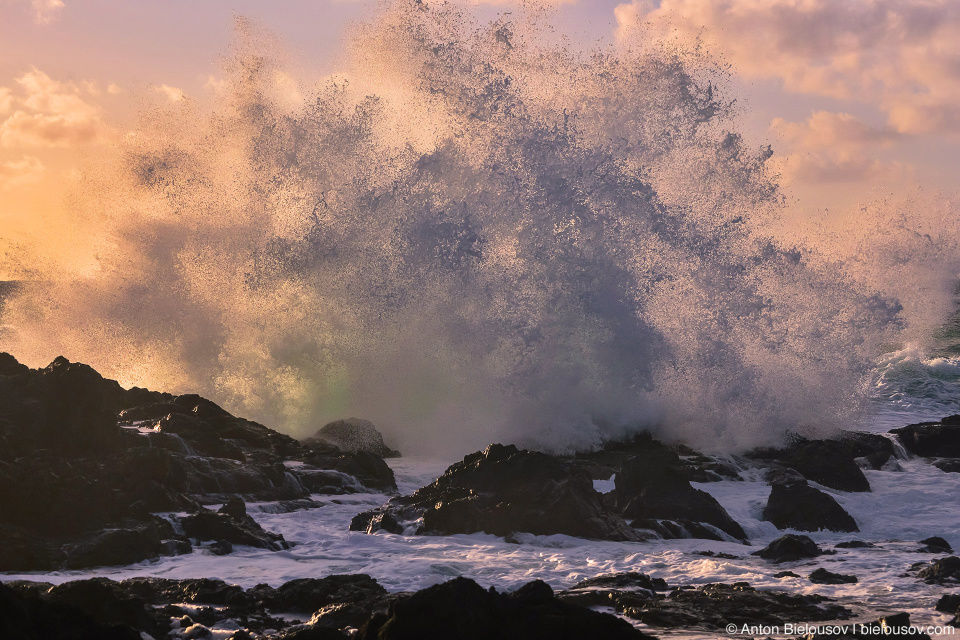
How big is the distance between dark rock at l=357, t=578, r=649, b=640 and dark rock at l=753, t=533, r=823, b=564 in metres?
5.34

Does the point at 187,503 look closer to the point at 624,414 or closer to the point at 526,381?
the point at 526,381

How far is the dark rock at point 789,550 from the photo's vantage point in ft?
32.3

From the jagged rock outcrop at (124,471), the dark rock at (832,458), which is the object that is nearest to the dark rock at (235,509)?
the jagged rock outcrop at (124,471)

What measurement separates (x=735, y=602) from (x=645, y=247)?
1412 centimetres

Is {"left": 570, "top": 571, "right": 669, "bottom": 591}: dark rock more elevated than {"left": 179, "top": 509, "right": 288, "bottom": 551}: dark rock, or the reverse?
{"left": 179, "top": 509, "right": 288, "bottom": 551}: dark rock

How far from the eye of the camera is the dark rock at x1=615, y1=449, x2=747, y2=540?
11.8m

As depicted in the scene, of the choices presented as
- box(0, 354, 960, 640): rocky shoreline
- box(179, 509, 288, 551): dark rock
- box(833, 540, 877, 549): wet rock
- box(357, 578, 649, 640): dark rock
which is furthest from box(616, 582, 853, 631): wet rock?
box(179, 509, 288, 551): dark rock

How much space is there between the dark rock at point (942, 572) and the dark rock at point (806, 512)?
3.58 meters

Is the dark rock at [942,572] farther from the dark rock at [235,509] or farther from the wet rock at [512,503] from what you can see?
the dark rock at [235,509]

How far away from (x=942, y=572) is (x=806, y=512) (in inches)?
159

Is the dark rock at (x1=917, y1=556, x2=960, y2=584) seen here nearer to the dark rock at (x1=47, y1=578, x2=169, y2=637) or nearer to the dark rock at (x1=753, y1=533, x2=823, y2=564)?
the dark rock at (x1=753, y1=533, x2=823, y2=564)

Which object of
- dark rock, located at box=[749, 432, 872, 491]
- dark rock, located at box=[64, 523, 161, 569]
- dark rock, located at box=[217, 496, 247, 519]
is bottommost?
dark rock, located at box=[64, 523, 161, 569]

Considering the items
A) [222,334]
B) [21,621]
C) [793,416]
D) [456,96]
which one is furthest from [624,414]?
[21,621]

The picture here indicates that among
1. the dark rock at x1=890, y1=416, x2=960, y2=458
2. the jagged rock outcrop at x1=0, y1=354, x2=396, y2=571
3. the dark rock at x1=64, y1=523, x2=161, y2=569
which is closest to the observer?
the dark rock at x1=64, y1=523, x2=161, y2=569
